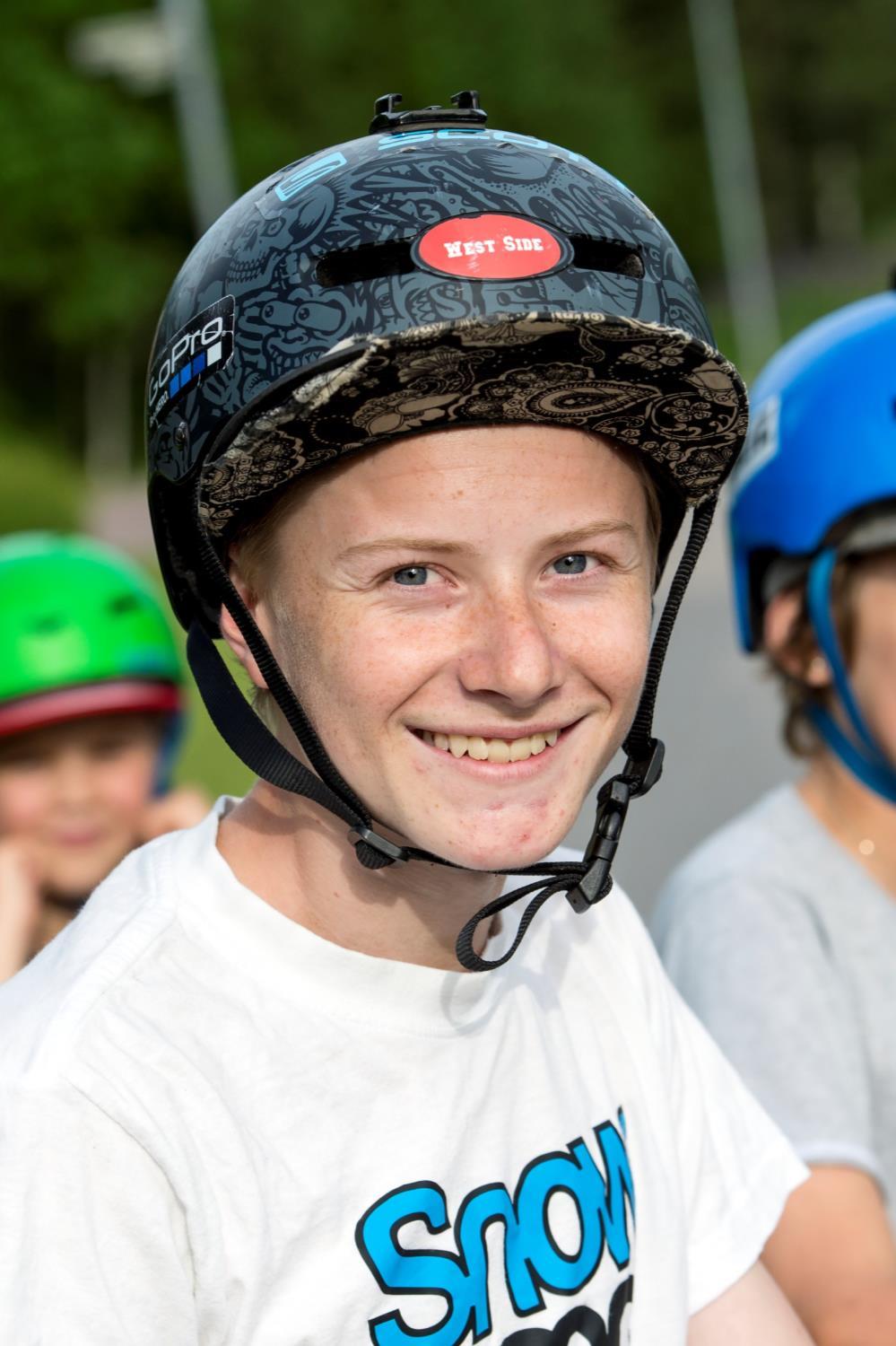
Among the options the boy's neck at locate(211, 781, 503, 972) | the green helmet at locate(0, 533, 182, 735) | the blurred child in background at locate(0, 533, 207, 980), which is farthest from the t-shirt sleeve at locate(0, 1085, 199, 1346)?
the green helmet at locate(0, 533, 182, 735)

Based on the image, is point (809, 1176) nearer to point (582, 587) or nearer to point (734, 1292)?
point (734, 1292)

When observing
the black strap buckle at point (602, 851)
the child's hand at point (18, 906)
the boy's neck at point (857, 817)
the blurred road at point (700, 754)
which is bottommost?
the blurred road at point (700, 754)

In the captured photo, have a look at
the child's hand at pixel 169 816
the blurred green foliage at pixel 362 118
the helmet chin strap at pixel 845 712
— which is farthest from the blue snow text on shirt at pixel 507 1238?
the blurred green foliage at pixel 362 118

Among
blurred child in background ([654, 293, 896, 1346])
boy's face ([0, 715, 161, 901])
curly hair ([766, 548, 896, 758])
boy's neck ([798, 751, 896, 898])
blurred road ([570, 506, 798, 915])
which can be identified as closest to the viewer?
blurred child in background ([654, 293, 896, 1346])

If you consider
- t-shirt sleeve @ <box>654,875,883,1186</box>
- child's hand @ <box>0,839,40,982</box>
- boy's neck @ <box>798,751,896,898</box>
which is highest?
boy's neck @ <box>798,751,896,898</box>

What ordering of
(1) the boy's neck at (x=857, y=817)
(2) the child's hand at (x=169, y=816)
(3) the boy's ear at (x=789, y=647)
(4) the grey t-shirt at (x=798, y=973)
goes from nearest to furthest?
(4) the grey t-shirt at (x=798, y=973)
(1) the boy's neck at (x=857, y=817)
(3) the boy's ear at (x=789, y=647)
(2) the child's hand at (x=169, y=816)

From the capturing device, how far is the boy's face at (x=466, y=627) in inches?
82.9

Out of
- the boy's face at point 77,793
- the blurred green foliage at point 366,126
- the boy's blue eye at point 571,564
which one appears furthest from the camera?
the blurred green foliage at point 366,126

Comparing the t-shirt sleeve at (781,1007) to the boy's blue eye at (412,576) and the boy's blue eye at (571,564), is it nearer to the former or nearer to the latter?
the boy's blue eye at (571,564)

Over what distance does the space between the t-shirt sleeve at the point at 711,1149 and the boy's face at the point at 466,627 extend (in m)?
0.47

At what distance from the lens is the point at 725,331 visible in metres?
47.1

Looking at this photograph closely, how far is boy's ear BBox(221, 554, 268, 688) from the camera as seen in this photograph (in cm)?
233

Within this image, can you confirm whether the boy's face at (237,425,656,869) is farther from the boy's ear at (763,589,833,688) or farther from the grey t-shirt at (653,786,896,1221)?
the boy's ear at (763,589,833,688)

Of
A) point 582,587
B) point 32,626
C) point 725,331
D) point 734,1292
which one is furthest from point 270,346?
point 725,331
